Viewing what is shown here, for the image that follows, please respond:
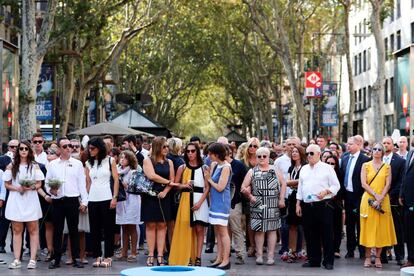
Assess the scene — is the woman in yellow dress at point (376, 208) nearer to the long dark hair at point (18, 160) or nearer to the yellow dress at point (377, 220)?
the yellow dress at point (377, 220)

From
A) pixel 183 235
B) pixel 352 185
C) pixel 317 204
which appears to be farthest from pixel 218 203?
pixel 352 185

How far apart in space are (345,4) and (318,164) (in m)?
20.4

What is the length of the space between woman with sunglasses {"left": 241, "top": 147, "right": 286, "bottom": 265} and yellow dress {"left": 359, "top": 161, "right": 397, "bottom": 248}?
130cm

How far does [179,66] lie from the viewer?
222ft

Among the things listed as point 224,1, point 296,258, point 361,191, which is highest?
point 224,1

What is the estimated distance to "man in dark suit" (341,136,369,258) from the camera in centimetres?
1608

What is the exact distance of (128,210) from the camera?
1596cm

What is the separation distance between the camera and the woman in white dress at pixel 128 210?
15938 millimetres

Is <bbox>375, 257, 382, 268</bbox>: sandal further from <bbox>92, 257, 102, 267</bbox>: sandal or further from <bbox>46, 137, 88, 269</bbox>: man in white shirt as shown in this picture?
<bbox>46, 137, 88, 269</bbox>: man in white shirt

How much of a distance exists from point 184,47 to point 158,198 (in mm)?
47946

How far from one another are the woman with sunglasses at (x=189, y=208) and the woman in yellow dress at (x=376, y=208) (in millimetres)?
2549

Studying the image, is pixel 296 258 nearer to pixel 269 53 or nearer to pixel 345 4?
pixel 345 4

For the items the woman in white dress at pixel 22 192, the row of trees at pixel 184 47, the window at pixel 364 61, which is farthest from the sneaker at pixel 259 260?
the window at pixel 364 61

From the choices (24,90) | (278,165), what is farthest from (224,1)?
(278,165)
